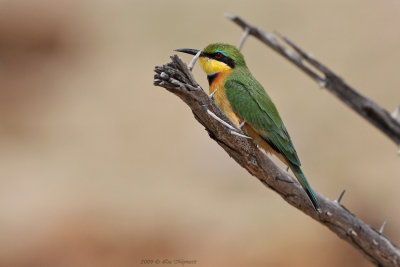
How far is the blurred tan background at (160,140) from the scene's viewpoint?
20.5 feet

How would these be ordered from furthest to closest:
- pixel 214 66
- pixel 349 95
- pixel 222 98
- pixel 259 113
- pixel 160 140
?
1. pixel 160 140
2. pixel 214 66
3. pixel 222 98
4. pixel 259 113
5. pixel 349 95

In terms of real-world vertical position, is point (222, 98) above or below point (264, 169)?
above

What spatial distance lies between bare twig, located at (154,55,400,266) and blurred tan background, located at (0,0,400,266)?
2832mm

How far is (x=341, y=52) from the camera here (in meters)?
8.54

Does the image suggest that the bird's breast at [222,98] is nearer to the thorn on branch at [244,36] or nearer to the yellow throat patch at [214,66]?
the yellow throat patch at [214,66]

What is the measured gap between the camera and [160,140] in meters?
7.68

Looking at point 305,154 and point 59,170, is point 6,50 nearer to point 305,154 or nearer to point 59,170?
point 59,170

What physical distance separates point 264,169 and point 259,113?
1.70 ft

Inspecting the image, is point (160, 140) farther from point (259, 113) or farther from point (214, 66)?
point (259, 113)

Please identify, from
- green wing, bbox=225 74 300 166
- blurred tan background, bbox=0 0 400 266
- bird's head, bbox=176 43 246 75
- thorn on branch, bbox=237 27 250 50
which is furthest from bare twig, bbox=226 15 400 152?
A: blurred tan background, bbox=0 0 400 266

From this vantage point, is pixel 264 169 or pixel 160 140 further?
pixel 160 140

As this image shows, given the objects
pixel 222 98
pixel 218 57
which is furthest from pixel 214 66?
pixel 222 98

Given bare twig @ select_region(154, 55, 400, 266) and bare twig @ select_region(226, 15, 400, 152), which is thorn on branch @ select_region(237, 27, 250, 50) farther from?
bare twig @ select_region(154, 55, 400, 266)

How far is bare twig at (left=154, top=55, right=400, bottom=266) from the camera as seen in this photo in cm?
242
